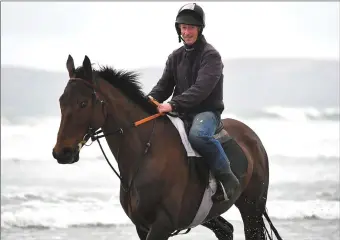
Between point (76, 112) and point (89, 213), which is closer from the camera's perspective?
point (76, 112)

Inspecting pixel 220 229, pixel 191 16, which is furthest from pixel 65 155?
pixel 220 229

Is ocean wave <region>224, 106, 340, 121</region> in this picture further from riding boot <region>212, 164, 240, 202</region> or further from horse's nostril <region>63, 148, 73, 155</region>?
horse's nostril <region>63, 148, 73, 155</region>

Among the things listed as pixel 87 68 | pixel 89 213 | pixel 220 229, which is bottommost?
pixel 89 213

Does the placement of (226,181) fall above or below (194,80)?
below

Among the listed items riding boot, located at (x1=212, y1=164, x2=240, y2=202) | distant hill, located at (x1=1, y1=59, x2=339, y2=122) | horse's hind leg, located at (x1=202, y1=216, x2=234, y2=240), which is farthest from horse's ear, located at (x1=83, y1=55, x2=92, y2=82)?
distant hill, located at (x1=1, y1=59, x2=339, y2=122)

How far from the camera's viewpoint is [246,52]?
63.0 ft

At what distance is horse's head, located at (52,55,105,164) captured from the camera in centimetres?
501

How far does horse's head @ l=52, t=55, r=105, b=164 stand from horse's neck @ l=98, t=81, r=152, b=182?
0.15 metres

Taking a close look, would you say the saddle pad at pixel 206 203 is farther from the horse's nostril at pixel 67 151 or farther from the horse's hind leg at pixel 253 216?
the horse's nostril at pixel 67 151

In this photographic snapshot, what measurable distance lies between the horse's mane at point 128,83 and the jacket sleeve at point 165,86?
41 centimetres

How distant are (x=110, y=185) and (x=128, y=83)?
787 cm

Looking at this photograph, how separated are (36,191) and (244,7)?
A: 1077 centimetres

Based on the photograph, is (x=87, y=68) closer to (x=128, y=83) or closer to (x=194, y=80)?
(x=128, y=83)

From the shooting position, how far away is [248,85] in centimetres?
1806
